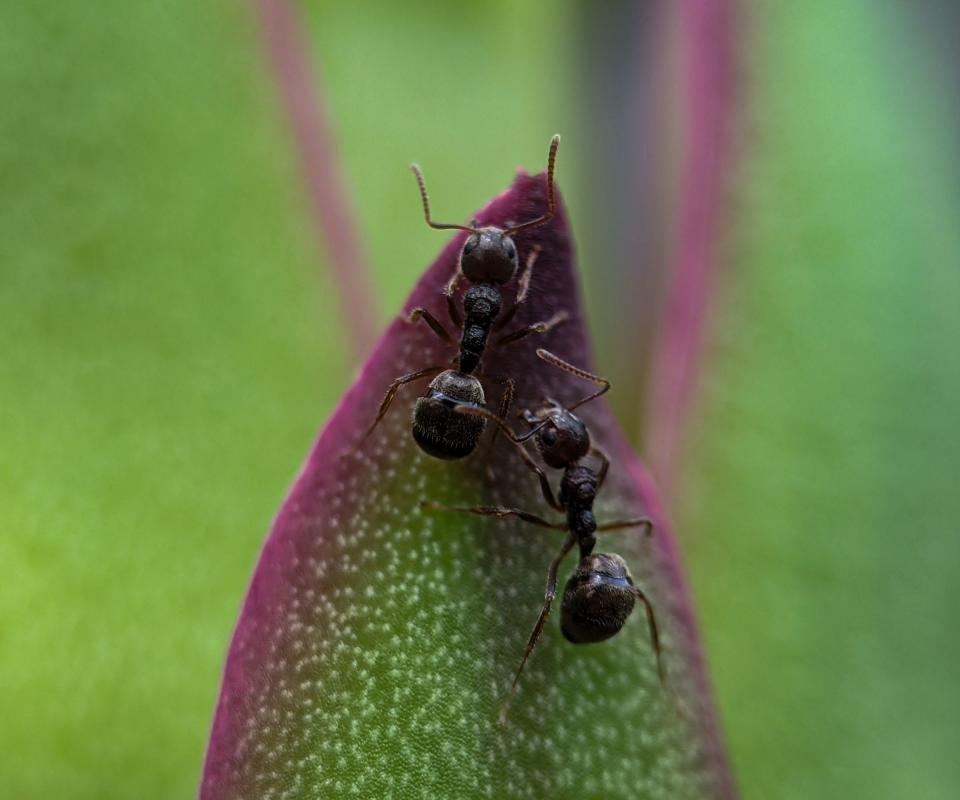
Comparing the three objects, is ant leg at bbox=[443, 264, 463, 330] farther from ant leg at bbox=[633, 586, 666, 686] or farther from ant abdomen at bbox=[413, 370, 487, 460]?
ant leg at bbox=[633, 586, 666, 686]

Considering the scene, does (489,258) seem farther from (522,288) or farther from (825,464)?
(825,464)

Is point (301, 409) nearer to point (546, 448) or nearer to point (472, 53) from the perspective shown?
point (546, 448)

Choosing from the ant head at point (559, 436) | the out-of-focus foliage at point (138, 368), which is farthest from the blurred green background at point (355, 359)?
the ant head at point (559, 436)

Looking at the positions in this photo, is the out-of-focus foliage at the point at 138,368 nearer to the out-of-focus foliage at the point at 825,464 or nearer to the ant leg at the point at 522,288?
the ant leg at the point at 522,288

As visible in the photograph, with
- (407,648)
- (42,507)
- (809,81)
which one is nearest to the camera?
(407,648)

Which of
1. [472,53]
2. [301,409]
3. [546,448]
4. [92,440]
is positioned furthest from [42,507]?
[472,53]

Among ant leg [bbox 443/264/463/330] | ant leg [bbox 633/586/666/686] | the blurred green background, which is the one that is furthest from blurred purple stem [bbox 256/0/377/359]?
ant leg [bbox 633/586/666/686]
